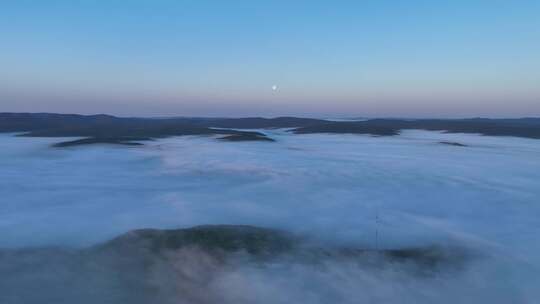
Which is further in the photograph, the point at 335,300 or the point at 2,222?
the point at 2,222

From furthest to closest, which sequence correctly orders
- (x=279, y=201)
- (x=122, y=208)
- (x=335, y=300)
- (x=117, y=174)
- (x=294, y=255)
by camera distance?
(x=117, y=174)
(x=279, y=201)
(x=122, y=208)
(x=294, y=255)
(x=335, y=300)

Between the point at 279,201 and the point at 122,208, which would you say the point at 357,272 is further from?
the point at 122,208

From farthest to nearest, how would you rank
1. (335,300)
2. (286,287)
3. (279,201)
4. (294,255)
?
(279,201) < (294,255) < (286,287) < (335,300)

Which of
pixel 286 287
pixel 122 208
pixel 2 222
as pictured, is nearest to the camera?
pixel 286 287

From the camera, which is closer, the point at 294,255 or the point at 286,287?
the point at 286,287

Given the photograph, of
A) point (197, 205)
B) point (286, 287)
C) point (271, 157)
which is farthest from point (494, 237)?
point (271, 157)

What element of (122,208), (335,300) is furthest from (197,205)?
(335,300)

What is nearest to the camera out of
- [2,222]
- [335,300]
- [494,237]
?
[335,300]

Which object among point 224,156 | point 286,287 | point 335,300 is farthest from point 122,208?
point 224,156

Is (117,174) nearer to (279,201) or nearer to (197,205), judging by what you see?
(197,205)
